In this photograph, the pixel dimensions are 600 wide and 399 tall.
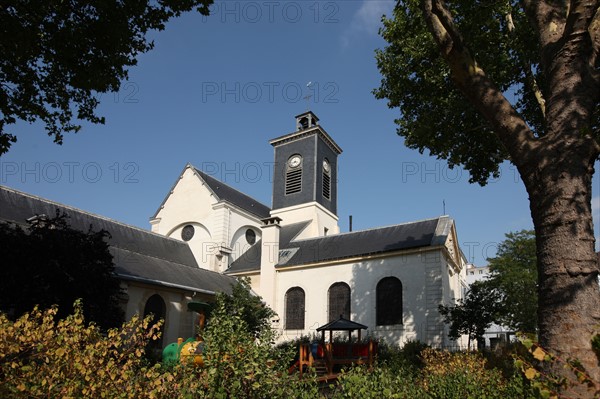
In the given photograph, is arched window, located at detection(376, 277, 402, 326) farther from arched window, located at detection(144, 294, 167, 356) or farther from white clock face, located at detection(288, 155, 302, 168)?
white clock face, located at detection(288, 155, 302, 168)

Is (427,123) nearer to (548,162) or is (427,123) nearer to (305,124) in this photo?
(548,162)

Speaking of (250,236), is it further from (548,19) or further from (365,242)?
(548,19)

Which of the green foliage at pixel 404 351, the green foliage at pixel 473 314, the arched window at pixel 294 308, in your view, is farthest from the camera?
the arched window at pixel 294 308

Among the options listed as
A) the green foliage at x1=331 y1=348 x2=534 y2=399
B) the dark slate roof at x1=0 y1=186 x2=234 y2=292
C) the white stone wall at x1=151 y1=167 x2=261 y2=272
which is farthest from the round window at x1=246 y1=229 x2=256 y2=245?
the green foliage at x1=331 y1=348 x2=534 y2=399

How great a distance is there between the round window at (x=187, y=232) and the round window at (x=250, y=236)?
4.04 meters

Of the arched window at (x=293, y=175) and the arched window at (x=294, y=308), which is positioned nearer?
the arched window at (x=294, y=308)

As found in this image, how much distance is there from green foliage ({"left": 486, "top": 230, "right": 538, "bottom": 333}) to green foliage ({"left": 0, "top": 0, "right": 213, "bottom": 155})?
26.3 metres

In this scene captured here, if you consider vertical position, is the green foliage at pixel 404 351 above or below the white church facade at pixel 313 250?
below

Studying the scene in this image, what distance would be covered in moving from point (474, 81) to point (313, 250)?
19.7 meters

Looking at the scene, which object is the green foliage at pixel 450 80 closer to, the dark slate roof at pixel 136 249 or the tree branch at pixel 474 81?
the tree branch at pixel 474 81

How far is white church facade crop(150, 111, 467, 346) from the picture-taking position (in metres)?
19.5

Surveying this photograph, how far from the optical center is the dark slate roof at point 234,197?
30659mm

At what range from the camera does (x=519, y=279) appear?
102ft

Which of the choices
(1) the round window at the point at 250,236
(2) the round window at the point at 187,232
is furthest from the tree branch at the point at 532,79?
(2) the round window at the point at 187,232
